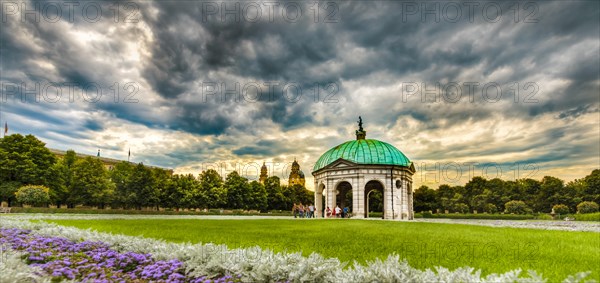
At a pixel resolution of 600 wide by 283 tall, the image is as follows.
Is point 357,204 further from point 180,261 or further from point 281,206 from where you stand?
point 281,206

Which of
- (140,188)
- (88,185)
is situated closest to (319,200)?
(140,188)

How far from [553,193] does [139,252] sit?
3379 inches

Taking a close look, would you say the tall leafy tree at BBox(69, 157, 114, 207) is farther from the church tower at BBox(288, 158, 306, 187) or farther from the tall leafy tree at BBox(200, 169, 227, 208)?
the church tower at BBox(288, 158, 306, 187)

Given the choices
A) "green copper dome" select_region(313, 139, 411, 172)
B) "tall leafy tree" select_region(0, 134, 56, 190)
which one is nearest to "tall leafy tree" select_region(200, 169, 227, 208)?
"tall leafy tree" select_region(0, 134, 56, 190)

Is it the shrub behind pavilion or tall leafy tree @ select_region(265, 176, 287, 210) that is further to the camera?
tall leafy tree @ select_region(265, 176, 287, 210)

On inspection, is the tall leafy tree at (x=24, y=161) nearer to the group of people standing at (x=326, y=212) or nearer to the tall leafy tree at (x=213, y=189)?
the tall leafy tree at (x=213, y=189)

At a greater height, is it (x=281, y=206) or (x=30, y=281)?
(x=30, y=281)

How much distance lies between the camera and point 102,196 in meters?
60.4

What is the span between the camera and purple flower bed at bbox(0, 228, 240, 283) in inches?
254

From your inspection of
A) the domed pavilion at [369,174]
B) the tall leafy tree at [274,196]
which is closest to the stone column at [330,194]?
the domed pavilion at [369,174]

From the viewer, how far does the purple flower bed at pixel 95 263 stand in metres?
6.46

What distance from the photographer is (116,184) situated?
67312mm

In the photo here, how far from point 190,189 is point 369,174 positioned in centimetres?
4208

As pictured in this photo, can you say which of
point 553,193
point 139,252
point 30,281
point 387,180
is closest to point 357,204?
point 387,180
